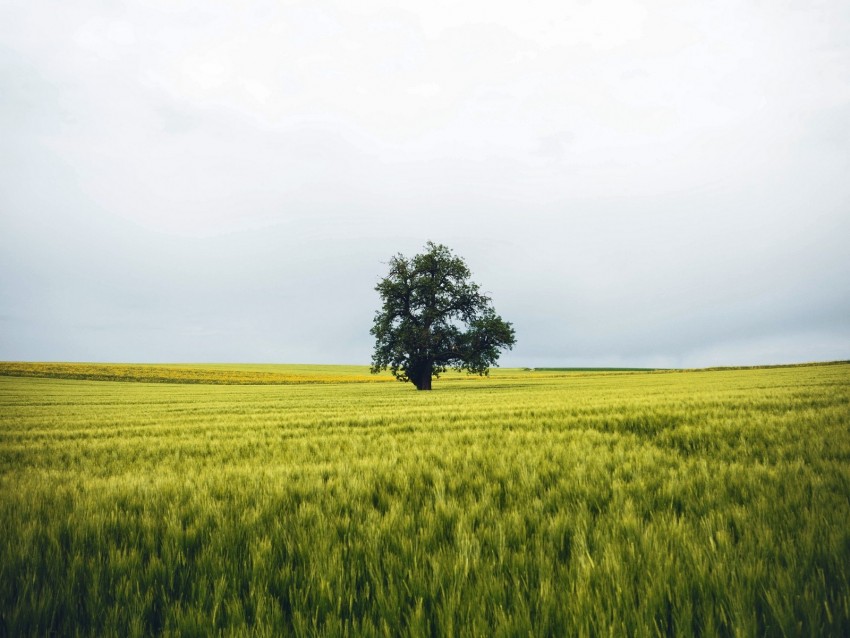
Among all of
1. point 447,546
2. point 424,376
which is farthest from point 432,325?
point 447,546

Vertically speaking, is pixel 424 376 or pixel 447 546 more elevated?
pixel 447 546

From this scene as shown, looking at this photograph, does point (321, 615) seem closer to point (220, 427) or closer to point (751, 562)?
point (751, 562)

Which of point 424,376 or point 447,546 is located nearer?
point 447,546

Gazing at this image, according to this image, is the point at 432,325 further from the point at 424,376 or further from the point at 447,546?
the point at 447,546

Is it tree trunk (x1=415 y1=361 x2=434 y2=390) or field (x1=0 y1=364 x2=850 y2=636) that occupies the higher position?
field (x1=0 y1=364 x2=850 y2=636)

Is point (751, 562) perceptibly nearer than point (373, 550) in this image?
Yes

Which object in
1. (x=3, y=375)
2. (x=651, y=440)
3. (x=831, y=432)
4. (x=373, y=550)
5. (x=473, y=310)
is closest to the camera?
(x=373, y=550)

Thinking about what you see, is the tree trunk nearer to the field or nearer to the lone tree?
the lone tree

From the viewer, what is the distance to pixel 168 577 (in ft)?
7.27

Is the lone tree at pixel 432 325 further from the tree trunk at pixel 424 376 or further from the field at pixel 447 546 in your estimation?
the field at pixel 447 546

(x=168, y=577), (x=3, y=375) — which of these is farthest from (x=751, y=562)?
(x=3, y=375)

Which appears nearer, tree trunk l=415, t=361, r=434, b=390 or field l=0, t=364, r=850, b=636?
field l=0, t=364, r=850, b=636

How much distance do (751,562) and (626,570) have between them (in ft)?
1.96

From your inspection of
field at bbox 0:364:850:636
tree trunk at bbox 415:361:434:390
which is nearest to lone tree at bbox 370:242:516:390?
tree trunk at bbox 415:361:434:390
